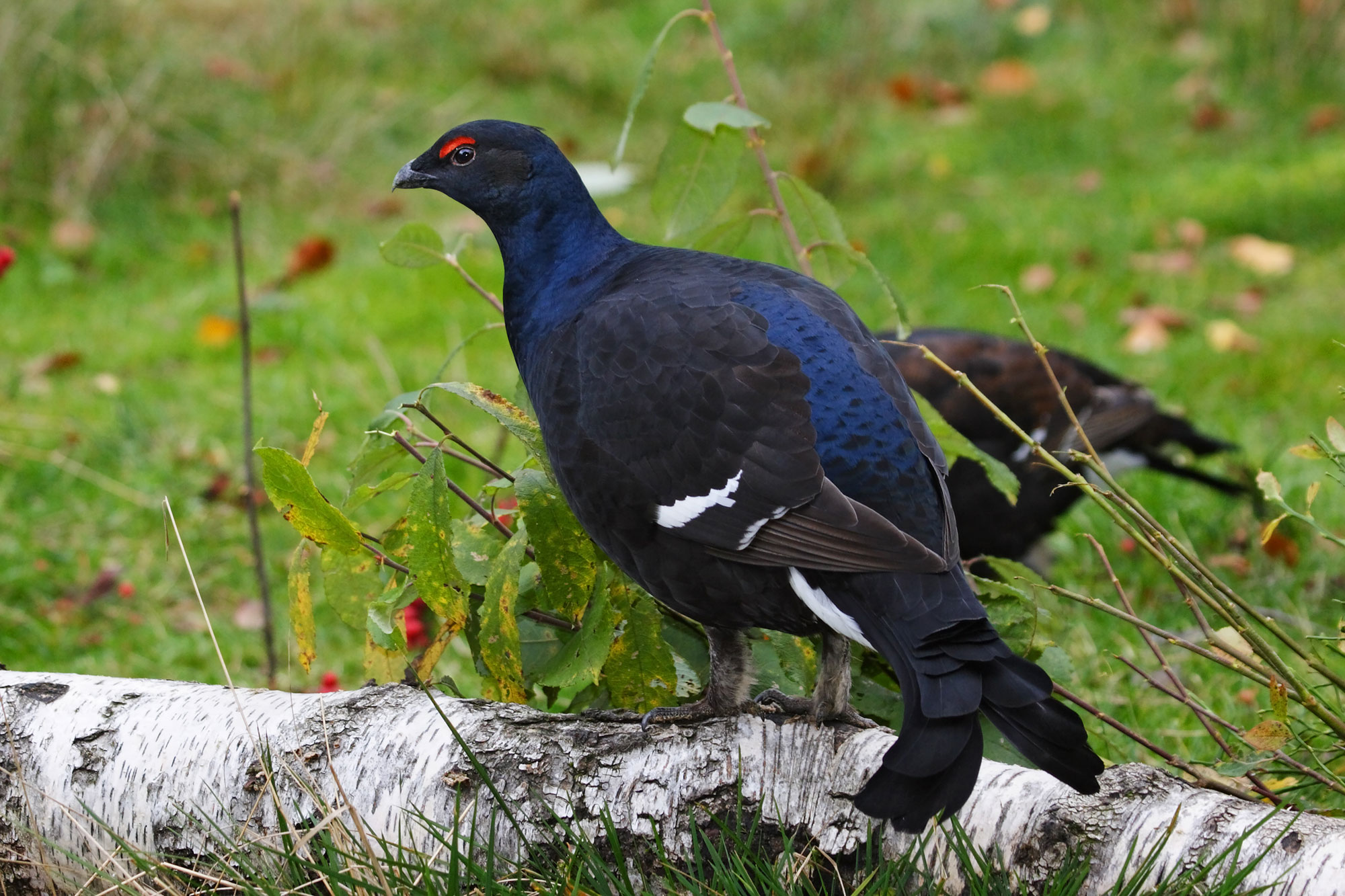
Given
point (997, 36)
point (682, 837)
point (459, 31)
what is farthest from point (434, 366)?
point (997, 36)

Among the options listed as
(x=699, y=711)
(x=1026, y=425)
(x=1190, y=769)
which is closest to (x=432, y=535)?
(x=699, y=711)

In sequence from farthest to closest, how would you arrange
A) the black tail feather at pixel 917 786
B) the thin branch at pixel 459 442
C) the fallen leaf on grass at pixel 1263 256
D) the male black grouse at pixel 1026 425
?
the fallen leaf on grass at pixel 1263 256 < the male black grouse at pixel 1026 425 < the thin branch at pixel 459 442 < the black tail feather at pixel 917 786

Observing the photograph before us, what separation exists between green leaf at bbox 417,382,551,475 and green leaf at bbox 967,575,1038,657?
0.88 m

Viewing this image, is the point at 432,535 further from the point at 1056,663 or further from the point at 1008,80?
the point at 1008,80

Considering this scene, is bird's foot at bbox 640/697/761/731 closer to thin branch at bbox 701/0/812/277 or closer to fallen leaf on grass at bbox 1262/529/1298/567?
thin branch at bbox 701/0/812/277

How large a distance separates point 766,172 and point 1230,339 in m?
3.38

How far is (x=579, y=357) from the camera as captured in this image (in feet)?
8.04

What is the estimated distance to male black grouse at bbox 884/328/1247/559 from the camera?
161 inches

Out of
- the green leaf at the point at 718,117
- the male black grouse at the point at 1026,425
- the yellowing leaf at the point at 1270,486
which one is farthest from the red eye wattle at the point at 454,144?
the yellowing leaf at the point at 1270,486

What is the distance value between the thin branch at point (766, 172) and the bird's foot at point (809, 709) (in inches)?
37.4

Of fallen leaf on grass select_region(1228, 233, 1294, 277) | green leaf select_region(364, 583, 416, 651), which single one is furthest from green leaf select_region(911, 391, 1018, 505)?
fallen leaf on grass select_region(1228, 233, 1294, 277)

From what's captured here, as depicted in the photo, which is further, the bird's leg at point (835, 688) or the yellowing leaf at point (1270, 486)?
the bird's leg at point (835, 688)

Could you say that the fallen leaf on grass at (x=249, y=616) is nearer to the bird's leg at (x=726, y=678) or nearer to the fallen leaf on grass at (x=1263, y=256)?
the bird's leg at (x=726, y=678)

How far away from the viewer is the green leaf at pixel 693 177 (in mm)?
2943
